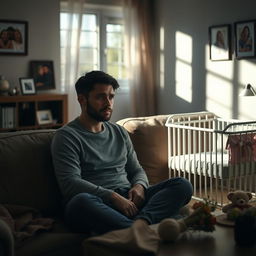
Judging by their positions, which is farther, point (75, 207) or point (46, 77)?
point (46, 77)

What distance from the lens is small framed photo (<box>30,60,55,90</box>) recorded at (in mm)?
5293

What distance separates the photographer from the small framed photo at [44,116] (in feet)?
16.9

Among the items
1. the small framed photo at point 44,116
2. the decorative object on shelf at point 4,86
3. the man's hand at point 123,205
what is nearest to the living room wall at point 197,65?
the small framed photo at point 44,116

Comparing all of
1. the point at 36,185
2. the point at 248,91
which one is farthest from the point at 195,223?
the point at 248,91

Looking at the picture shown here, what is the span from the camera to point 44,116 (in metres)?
5.23

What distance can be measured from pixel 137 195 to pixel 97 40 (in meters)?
3.60

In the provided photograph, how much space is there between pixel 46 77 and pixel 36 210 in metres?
3.12

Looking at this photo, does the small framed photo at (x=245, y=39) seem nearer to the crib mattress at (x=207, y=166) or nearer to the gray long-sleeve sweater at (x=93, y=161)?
the crib mattress at (x=207, y=166)

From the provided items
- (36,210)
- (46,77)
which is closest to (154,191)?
(36,210)

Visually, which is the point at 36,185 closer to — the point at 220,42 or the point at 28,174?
the point at 28,174

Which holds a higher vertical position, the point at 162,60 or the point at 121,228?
the point at 162,60

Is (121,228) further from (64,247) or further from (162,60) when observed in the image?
(162,60)

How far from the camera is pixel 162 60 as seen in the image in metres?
5.92

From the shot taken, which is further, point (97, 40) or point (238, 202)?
point (97, 40)
